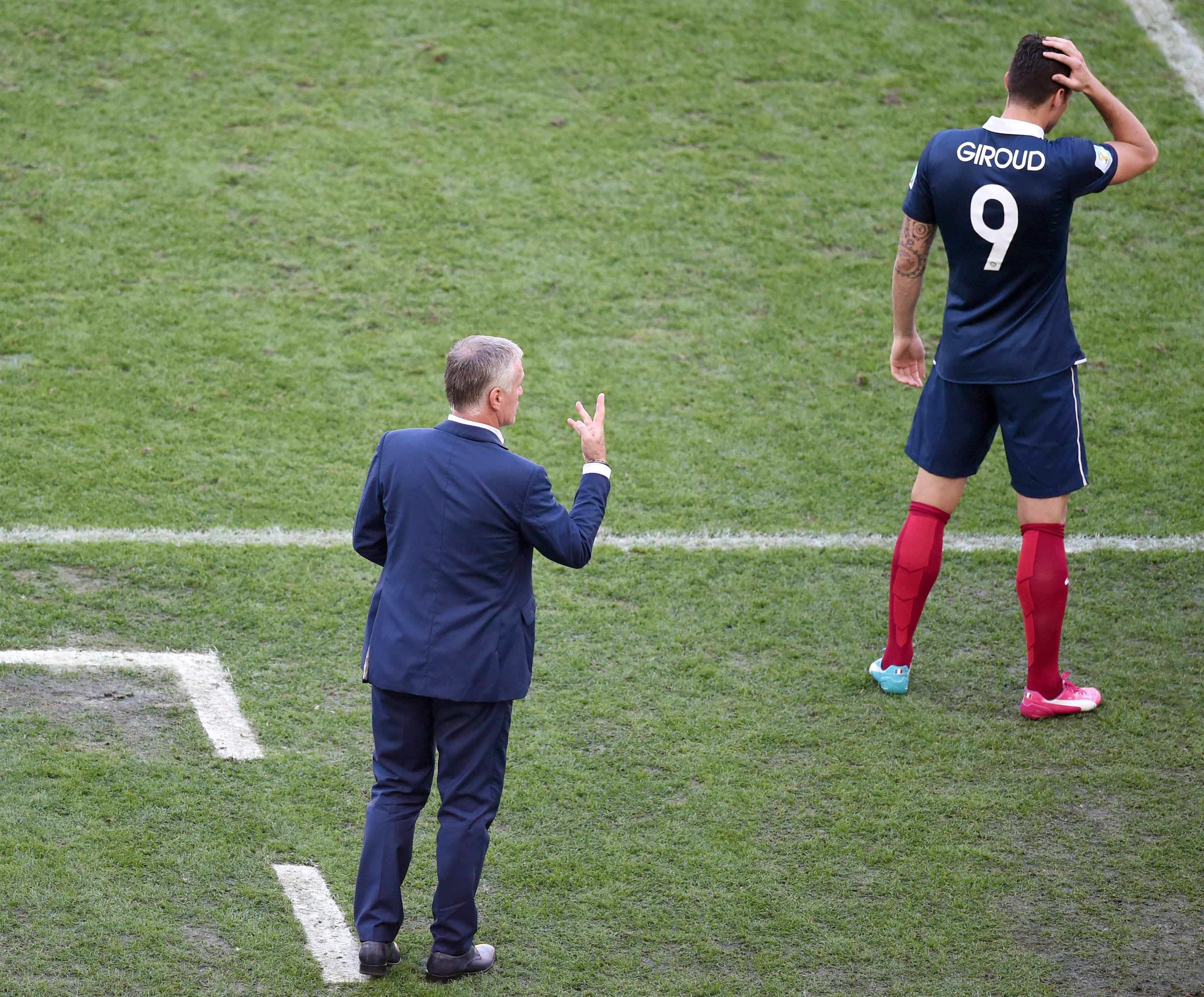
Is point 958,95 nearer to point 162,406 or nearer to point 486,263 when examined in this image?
point 486,263

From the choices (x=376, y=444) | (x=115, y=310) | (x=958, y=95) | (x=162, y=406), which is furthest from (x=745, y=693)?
(x=958, y=95)

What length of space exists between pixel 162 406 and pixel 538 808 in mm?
3375

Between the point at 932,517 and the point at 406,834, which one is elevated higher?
the point at 932,517

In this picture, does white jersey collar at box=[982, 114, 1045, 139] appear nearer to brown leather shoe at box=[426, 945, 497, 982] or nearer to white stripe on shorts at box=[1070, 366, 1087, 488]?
white stripe on shorts at box=[1070, 366, 1087, 488]

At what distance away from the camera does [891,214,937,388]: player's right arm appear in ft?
15.1

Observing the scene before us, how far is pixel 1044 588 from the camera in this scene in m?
4.63

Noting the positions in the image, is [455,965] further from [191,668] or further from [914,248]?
[914,248]

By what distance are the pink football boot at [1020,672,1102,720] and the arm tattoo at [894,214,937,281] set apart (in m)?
1.53

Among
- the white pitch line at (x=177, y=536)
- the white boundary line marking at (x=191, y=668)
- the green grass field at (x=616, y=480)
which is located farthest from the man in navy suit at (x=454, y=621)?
the white pitch line at (x=177, y=536)

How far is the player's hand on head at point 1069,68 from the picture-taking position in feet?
13.9

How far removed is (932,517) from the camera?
480 centimetres

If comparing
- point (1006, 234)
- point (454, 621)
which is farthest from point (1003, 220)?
point (454, 621)

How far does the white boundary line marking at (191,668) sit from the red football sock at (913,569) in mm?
2270

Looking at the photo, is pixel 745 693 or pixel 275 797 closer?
pixel 275 797
